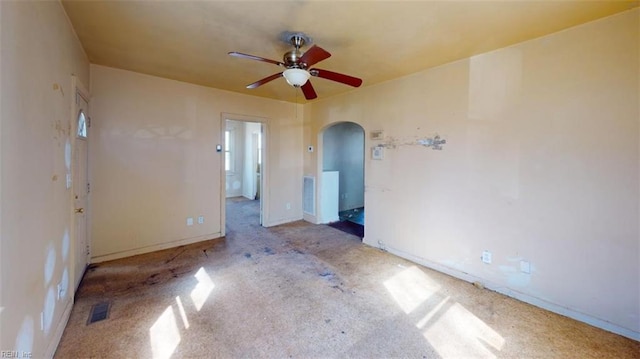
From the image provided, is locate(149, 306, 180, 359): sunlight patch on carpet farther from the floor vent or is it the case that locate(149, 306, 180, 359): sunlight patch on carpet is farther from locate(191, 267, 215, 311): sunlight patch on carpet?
the floor vent

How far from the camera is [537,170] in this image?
97.7 inches

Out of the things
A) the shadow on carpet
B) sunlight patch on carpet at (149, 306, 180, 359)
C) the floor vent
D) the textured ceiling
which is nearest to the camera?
sunlight patch on carpet at (149, 306, 180, 359)

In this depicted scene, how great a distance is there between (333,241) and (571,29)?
3.69 metres

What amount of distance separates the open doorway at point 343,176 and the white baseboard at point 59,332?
3845 millimetres

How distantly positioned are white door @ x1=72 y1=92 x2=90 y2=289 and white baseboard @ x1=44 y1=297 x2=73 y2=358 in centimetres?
51

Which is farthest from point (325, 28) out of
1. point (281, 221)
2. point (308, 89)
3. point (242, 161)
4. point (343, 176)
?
point (242, 161)

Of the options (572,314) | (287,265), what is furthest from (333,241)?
(572,314)

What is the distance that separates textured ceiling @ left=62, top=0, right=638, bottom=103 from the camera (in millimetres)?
1979

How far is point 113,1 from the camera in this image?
194cm

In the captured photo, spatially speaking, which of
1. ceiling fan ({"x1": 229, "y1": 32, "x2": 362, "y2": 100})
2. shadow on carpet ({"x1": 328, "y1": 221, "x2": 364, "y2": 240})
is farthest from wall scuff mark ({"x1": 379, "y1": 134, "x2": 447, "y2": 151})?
shadow on carpet ({"x1": 328, "y1": 221, "x2": 364, "y2": 240})

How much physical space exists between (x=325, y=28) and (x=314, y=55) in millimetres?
368

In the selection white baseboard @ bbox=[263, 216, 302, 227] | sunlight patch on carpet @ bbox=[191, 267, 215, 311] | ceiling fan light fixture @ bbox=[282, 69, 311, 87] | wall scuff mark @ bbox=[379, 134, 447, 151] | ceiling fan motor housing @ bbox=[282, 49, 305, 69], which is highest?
ceiling fan motor housing @ bbox=[282, 49, 305, 69]

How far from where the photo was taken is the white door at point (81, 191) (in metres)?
2.68

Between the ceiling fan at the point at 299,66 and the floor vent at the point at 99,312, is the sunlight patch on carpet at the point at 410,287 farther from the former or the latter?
the floor vent at the point at 99,312
